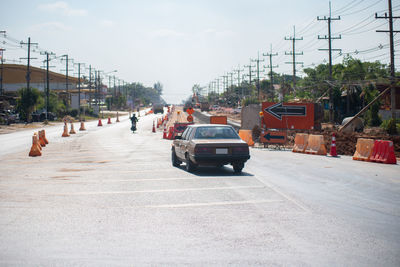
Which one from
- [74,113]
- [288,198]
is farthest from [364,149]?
[74,113]

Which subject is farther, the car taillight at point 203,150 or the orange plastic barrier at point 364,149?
the orange plastic barrier at point 364,149

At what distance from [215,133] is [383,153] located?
24.4 feet

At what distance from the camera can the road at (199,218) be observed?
5.40m

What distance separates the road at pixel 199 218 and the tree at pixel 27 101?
49.7 meters

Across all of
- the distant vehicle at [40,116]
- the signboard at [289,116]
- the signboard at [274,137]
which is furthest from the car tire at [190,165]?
the distant vehicle at [40,116]

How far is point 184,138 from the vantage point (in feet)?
49.0

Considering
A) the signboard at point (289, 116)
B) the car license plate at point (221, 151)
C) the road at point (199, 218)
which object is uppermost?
the signboard at point (289, 116)

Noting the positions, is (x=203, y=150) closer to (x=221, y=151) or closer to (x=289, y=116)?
(x=221, y=151)

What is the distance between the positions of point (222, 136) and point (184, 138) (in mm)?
1575

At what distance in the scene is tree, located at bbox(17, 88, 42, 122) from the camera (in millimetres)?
59844

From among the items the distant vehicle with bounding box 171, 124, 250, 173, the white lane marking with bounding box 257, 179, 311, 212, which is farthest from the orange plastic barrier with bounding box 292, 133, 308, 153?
the white lane marking with bounding box 257, 179, 311, 212

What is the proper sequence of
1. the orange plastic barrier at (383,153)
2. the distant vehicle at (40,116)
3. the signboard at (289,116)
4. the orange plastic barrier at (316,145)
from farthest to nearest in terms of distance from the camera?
the distant vehicle at (40,116), the signboard at (289,116), the orange plastic barrier at (316,145), the orange plastic barrier at (383,153)

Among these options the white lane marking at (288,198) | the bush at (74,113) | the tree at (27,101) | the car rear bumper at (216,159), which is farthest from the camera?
the bush at (74,113)

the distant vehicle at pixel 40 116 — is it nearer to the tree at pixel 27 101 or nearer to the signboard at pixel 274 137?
the tree at pixel 27 101
